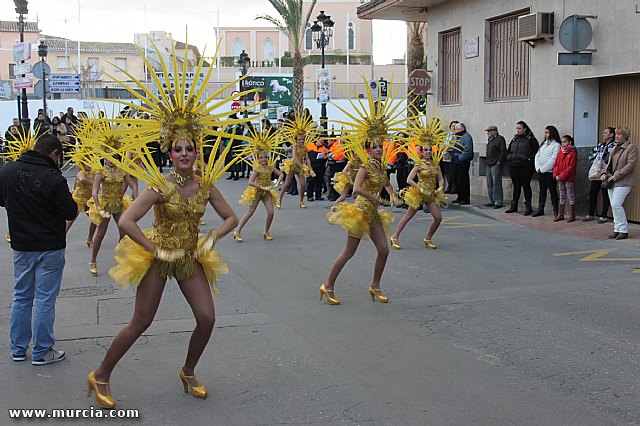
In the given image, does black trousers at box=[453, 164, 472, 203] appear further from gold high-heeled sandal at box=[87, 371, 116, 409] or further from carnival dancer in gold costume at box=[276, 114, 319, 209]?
gold high-heeled sandal at box=[87, 371, 116, 409]

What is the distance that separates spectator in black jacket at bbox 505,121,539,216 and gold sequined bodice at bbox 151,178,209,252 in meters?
11.7

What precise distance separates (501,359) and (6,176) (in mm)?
4481

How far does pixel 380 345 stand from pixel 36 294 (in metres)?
3.04

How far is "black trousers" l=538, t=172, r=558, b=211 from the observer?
15109mm

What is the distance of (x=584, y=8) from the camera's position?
15.1m

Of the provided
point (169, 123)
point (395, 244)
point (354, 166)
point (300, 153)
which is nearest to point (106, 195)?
point (354, 166)

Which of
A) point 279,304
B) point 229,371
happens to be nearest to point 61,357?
point 229,371

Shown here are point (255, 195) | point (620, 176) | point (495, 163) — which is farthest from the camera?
point (495, 163)

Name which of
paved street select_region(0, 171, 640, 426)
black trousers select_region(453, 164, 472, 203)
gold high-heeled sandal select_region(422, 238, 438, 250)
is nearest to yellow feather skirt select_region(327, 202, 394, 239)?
paved street select_region(0, 171, 640, 426)

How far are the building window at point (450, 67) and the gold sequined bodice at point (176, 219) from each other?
1659cm

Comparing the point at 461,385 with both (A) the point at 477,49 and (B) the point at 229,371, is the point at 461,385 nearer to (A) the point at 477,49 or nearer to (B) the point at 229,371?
(B) the point at 229,371

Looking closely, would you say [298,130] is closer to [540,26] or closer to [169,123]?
[540,26]

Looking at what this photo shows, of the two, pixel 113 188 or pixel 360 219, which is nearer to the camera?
pixel 360 219

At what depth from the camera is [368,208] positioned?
829cm
